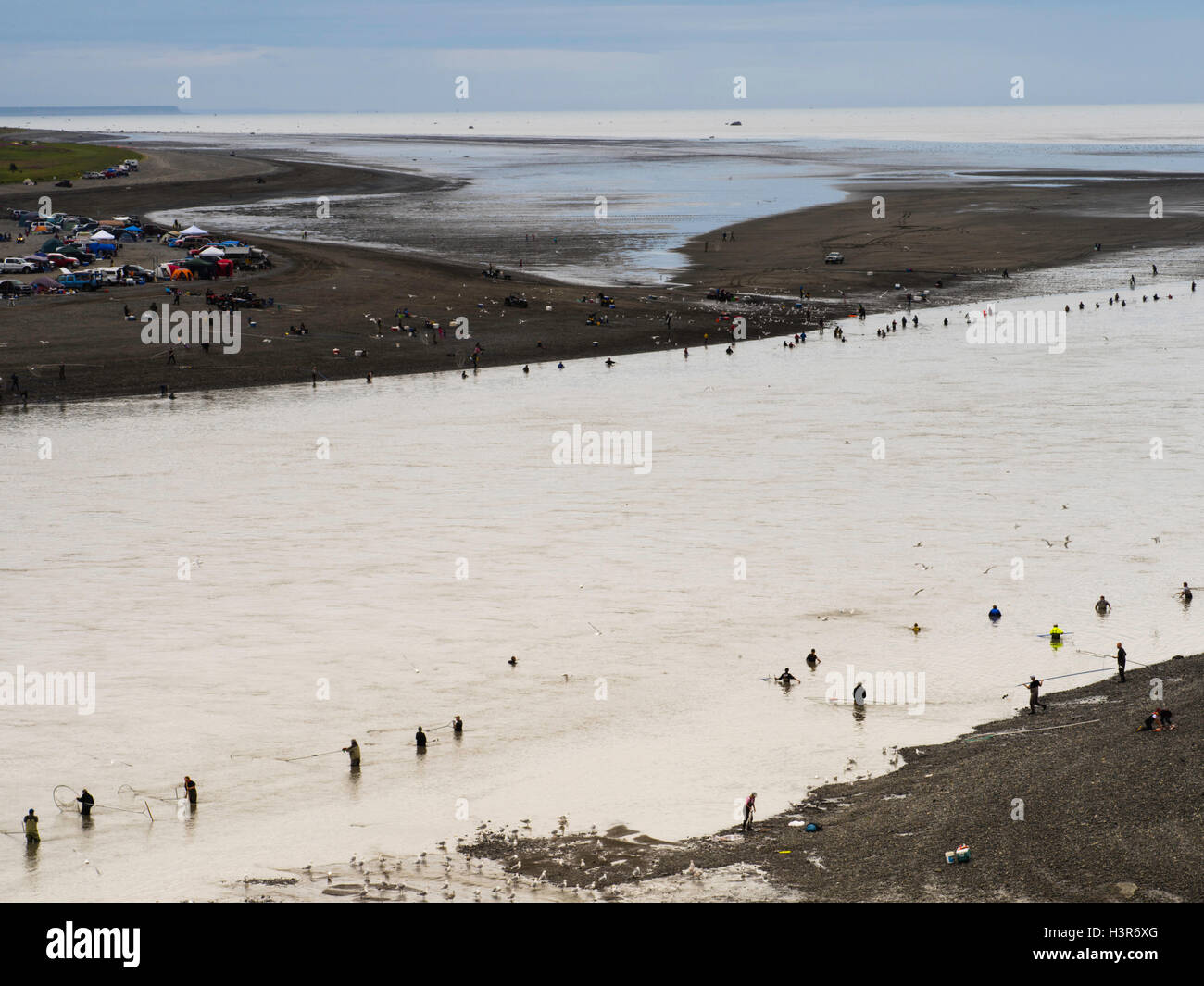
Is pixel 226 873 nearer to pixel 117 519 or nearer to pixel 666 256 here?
pixel 117 519

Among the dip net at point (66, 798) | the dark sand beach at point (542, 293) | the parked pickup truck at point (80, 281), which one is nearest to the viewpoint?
the dip net at point (66, 798)

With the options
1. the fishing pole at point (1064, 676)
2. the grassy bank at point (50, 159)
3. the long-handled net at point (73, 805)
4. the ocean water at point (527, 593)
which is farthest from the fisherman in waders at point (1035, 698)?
the grassy bank at point (50, 159)

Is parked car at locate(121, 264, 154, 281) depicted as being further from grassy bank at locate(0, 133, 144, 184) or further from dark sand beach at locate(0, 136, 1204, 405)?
grassy bank at locate(0, 133, 144, 184)

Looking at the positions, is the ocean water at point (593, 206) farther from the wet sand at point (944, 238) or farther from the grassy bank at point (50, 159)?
the grassy bank at point (50, 159)

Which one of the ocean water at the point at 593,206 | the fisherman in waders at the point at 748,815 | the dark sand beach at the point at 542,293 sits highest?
the ocean water at the point at 593,206

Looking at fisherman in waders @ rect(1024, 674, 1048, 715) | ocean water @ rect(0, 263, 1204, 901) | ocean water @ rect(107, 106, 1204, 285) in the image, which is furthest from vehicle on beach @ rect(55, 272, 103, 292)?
fisherman in waders @ rect(1024, 674, 1048, 715)

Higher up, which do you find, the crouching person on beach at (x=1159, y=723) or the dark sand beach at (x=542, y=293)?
the dark sand beach at (x=542, y=293)
